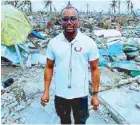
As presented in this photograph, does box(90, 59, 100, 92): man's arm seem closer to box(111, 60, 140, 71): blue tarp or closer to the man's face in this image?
the man's face

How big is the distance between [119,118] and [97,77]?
1653mm

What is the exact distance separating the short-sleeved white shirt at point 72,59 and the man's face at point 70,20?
0.26 feet

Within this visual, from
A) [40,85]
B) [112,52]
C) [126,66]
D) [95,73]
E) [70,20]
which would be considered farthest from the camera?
[112,52]

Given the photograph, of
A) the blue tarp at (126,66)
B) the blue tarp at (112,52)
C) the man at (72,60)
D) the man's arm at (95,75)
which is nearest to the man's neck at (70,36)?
the man at (72,60)

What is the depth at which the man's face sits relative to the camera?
269 centimetres

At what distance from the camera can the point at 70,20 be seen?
270cm

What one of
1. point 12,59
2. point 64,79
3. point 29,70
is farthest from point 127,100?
point 12,59

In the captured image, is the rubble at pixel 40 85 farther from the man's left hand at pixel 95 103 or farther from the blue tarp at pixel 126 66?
the man's left hand at pixel 95 103

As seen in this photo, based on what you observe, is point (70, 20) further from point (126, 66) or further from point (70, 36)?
point (126, 66)

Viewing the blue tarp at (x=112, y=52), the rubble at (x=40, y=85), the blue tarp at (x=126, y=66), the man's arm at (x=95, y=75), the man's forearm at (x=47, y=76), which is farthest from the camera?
the blue tarp at (x=112, y=52)

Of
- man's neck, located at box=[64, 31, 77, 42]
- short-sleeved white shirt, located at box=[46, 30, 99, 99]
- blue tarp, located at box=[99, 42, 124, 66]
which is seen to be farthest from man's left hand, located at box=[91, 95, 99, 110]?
blue tarp, located at box=[99, 42, 124, 66]

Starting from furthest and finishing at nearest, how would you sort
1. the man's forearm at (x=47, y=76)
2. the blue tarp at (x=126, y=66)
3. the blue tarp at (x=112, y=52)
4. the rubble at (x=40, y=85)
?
the blue tarp at (x=112, y=52) → the blue tarp at (x=126, y=66) → the rubble at (x=40, y=85) → the man's forearm at (x=47, y=76)

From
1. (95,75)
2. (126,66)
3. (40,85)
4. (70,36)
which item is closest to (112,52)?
(126,66)

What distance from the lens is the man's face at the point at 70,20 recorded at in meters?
2.69
